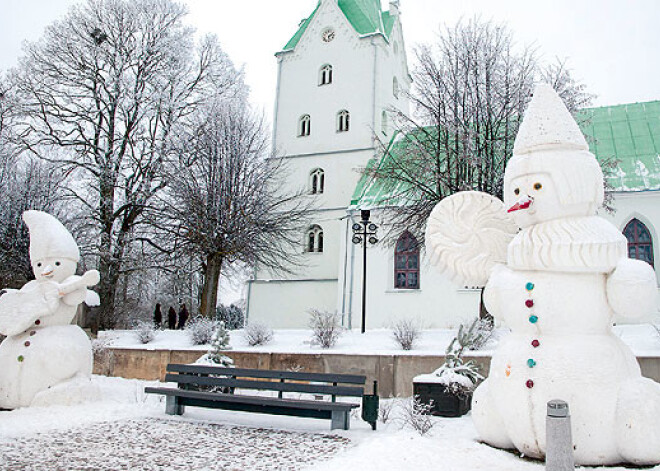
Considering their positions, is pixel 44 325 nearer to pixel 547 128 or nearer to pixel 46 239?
pixel 46 239

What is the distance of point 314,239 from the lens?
26.6 metres

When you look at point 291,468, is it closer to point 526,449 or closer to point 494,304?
point 526,449

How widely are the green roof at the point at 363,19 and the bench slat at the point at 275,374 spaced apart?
22.8 meters

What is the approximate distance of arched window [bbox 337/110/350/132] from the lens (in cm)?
2725

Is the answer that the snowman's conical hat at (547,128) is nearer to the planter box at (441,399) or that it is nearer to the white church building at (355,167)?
the planter box at (441,399)

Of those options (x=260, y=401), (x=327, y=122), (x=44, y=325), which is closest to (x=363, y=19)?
(x=327, y=122)

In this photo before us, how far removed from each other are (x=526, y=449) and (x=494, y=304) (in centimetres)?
142

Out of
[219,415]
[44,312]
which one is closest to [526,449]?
[219,415]

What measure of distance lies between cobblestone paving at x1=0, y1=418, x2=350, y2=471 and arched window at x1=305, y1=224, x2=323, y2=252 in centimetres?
1901

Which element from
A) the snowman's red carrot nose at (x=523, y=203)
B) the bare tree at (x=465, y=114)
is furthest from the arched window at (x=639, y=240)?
the snowman's red carrot nose at (x=523, y=203)

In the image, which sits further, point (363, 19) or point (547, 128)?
point (363, 19)

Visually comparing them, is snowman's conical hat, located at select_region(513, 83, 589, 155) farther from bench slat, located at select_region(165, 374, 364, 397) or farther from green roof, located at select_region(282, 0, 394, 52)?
green roof, located at select_region(282, 0, 394, 52)

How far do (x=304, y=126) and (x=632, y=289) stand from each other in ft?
80.4

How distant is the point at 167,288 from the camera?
3656cm
